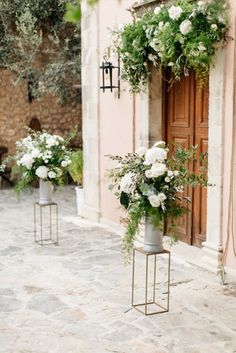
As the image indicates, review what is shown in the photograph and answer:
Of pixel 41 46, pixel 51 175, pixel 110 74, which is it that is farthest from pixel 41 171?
pixel 41 46

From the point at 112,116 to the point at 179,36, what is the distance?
2.15m

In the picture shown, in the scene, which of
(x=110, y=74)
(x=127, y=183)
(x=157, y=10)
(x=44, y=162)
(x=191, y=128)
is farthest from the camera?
(x=110, y=74)

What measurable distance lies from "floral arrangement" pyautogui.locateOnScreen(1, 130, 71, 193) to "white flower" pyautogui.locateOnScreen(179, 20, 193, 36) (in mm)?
1952

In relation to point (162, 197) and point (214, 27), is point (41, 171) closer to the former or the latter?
point (162, 197)

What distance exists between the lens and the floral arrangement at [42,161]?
17.6 feet

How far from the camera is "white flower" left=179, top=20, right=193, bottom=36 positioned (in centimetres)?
431

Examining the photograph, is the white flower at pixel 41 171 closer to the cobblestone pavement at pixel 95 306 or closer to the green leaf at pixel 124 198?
the cobblestone pavement at pixel 95 306

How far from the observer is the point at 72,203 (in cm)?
855

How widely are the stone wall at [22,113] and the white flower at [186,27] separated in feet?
21.3

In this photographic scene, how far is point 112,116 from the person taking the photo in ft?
20.9

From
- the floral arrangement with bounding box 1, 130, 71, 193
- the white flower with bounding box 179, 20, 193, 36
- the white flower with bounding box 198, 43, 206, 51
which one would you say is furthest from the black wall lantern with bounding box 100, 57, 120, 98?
the white flower with bounding box 198, 43, 206, 51

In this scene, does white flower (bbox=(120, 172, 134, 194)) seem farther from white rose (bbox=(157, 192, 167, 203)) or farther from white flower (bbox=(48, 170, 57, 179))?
white flower (bbox=(48, 170, 57, 179))

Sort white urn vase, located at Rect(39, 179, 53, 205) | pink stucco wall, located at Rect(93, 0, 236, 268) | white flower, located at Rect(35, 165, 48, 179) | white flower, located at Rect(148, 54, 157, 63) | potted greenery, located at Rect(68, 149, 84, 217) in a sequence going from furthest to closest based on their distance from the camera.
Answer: potted greenery, located at Rect(68, 149, 84, 217)
pink stucco wall, located at Rect(93, 0, 236, 268)
white urn vase, located at Rect(39, 179, 53, 205)
white flower, located at Rect(35, 165, 48, 179)
white flower, located at Rect(148, 54, 157, 63)

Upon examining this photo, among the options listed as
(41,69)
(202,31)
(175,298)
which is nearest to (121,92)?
(202,31)
